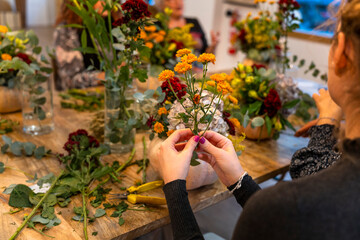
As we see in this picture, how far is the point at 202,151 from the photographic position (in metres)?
0.99

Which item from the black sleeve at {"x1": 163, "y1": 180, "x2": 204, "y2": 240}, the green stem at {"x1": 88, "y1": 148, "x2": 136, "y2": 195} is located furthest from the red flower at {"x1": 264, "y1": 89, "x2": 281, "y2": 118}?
the black sleeve at {"x1": 163, "y1": 180, "x2": 204, "y2": 240}

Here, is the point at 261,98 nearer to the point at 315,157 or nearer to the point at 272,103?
the point at 272,103

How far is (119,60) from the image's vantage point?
1.29 meters

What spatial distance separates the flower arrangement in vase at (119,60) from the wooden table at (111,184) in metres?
0.10

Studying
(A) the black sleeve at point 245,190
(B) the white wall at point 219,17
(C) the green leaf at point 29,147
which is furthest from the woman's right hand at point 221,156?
(B) the white wall at point 219,17

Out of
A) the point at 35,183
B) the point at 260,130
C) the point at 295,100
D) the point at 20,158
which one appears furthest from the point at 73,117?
the point at 295,100

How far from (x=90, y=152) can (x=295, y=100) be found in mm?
819

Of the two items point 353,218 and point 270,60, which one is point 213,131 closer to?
point 353,218

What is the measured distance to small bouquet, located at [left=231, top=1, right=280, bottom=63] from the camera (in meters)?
2.09

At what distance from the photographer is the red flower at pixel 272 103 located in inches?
55.1

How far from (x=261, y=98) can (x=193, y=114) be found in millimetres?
538

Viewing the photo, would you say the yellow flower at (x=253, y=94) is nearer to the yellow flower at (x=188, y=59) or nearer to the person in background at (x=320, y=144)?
the person in background at (x=320, y=144)

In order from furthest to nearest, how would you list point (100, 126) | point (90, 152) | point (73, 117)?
point (73, 117) < point (100, 126) < point (90, 152)

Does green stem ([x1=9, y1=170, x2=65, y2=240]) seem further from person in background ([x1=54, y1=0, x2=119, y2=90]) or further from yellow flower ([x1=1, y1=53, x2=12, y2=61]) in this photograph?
person in background ([x1=54, y1=0, x2=119, y2=90])
